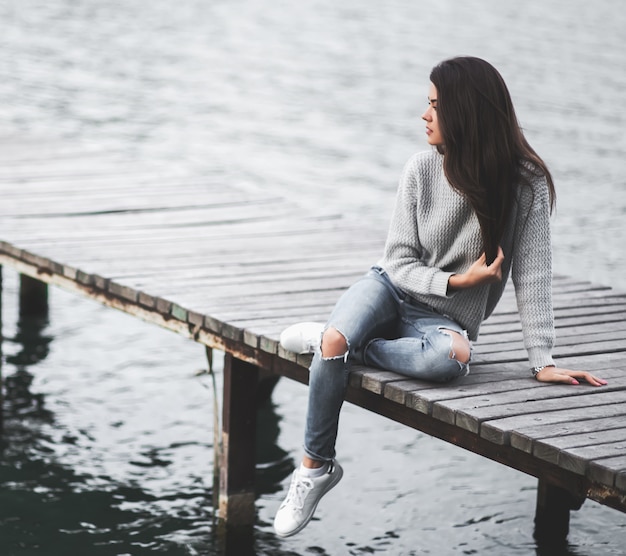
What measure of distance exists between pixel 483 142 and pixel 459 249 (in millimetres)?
413

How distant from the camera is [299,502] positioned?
4.84 metres

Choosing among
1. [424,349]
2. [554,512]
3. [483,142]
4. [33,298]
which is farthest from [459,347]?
[33,298]

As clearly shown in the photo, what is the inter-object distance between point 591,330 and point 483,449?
1.37 m

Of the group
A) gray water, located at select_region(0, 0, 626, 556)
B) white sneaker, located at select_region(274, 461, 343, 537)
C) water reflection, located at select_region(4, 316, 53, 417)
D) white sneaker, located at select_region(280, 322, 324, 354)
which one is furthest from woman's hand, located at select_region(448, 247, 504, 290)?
water reflection, located at select_region(4, 316, 53, 417)

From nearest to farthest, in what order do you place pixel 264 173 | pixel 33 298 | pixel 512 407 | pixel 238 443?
pixel 512 407 < pixel 238 443 < pixel 33 298 < pixel 264 173

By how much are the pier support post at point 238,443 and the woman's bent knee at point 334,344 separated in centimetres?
117

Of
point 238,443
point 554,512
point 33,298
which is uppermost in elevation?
point 238,443

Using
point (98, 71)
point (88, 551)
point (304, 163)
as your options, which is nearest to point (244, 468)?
point (88, 551)

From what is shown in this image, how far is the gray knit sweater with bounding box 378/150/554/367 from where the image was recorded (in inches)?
187

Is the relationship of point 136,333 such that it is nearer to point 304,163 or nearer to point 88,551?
point 88,551

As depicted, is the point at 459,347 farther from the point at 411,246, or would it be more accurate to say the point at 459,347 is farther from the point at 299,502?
the point at 299,502

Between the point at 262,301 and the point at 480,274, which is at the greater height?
the point at 480,274

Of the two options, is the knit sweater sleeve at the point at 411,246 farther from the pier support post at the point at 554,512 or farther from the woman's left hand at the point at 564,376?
the pier support post at the point at 554,512

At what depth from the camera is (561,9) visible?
98.0ft
